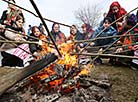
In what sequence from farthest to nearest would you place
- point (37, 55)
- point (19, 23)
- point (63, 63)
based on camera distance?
point (19, 23) < point (37, 55) < point (63, 63)

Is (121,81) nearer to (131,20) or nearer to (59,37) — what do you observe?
(131,20)

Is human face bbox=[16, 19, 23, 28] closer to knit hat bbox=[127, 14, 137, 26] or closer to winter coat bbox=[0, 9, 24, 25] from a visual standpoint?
winter coat bbox=[0, 9, 24, 25]

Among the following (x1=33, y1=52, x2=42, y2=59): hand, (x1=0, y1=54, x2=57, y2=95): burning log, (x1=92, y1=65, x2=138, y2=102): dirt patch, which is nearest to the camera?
(x1=0, y1=54, x2=57, y2=95): burning log

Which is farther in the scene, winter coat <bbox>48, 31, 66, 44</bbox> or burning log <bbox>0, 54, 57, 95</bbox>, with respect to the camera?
winter coat <bbox>48, 31, 66, 44</bbox>

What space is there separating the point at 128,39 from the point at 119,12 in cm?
81

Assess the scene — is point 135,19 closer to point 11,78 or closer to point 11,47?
point 11,47

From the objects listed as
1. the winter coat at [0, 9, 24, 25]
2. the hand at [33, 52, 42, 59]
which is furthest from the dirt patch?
the winter coat at [0, 9, 24, 25]

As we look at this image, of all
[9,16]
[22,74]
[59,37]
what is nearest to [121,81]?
[22,74]

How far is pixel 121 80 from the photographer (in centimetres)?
497

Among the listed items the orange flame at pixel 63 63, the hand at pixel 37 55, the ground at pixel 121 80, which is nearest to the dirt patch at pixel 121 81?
the ground at pixel 121 80

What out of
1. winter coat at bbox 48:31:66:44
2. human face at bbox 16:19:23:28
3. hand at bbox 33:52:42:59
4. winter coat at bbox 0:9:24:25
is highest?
winter coat at bbox 0:9:24:25

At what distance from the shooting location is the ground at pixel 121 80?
4211mm

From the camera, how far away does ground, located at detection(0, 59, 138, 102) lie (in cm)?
421

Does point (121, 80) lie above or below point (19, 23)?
below
